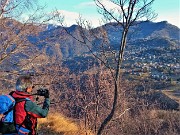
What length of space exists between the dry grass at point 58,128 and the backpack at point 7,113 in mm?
5546

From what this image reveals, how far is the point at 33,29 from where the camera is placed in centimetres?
1461

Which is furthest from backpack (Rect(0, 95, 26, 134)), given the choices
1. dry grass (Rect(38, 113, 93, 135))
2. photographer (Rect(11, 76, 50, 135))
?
dry grass (Rect(38, 113, 93, 135))

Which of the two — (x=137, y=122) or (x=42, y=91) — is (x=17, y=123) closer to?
Answer: (x=42, y=91)

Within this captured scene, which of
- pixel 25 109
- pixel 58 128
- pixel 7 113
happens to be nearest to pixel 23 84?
pixel 25 109

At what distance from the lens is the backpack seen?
416cm

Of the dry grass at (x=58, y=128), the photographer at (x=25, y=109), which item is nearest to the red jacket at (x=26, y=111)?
the photographer at (x=25, y=109)

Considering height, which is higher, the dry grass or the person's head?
the person's head

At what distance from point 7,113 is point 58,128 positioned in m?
6.70

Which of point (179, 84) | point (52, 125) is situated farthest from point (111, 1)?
point (179, 84)

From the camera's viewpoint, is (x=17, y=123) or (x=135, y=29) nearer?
(x=17, y=123)

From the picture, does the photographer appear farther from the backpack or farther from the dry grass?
the dry grass

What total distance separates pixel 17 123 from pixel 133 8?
15.6 feet

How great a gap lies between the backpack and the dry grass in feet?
18.2

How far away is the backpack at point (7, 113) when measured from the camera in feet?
13.6
